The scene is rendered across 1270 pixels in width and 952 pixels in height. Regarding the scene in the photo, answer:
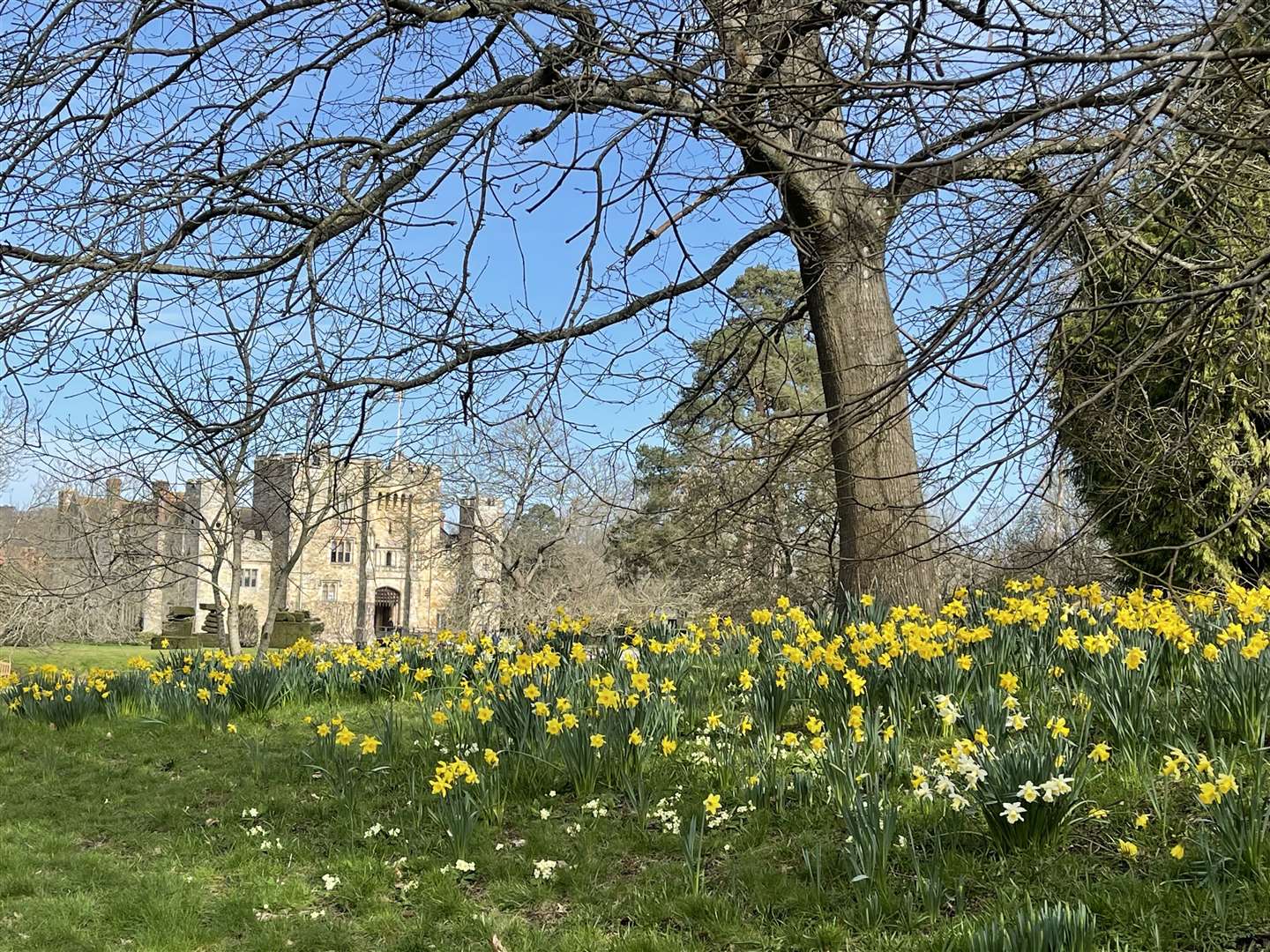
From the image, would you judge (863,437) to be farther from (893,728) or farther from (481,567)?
(481,567)

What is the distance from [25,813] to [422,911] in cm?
336

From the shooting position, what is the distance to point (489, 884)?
3.72 meters

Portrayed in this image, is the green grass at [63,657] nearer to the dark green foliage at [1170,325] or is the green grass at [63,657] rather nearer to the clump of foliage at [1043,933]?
the dark green foliage at [1170,325]

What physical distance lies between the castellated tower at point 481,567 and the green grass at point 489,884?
1364 centimetres

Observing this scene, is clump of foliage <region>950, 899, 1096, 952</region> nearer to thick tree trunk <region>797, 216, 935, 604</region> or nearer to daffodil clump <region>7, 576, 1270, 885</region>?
daffodil clump <region>7, 576, 1270, 885</region>

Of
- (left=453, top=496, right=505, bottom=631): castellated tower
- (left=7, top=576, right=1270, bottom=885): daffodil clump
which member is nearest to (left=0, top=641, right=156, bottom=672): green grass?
(left=453, top=496, right=505, bottom=631): castellated tower

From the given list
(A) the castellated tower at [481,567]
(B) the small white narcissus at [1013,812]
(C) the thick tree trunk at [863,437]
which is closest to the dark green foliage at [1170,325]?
(B) the small white narcissus at [1013,812]

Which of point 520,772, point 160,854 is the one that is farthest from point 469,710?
point 160,854

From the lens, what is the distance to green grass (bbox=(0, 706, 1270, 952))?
2.85m

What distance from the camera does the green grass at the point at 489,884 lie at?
285 centimetres

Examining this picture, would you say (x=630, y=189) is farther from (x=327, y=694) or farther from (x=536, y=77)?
(x=327, y=694)

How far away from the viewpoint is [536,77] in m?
4.00

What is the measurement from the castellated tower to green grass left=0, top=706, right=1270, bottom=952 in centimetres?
1364

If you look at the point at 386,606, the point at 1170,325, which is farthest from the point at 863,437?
the point at 386,606
